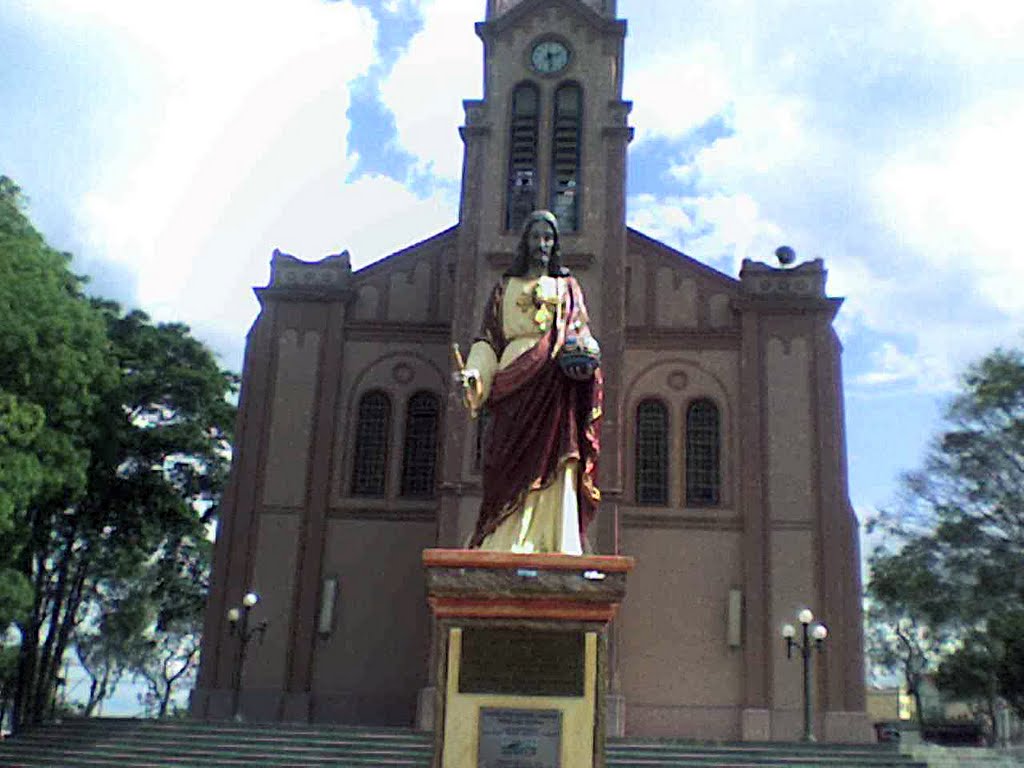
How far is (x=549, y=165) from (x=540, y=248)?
1624 centimetres

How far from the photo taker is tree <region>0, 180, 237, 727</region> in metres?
19.1

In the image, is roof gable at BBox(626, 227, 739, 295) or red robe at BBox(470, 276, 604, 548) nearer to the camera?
red robe at BBox(470, 276, 604, 548)

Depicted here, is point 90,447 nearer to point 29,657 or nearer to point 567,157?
point 29,657

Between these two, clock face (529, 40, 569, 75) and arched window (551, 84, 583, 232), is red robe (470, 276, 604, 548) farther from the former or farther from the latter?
clock face (529, 40, 569, 75)

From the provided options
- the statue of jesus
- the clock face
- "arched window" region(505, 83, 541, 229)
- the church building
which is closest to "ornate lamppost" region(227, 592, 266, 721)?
the church building

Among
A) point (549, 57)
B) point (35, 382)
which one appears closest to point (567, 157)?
point (549, 57)

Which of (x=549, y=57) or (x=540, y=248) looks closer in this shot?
(x=540, y=248)

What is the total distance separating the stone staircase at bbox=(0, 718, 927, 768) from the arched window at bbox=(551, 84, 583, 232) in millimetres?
10583

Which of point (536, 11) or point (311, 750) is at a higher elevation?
point (536, 11)

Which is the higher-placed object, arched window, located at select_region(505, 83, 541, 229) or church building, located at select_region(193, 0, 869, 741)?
arched window, located at select_region(505, 83, 541, 229)

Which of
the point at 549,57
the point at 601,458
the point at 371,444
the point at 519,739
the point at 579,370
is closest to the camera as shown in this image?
the point at 519,739

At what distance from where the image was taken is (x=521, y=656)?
6.82 m

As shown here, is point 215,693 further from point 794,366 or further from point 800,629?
point 794,366

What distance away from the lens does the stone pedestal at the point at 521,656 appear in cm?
667
